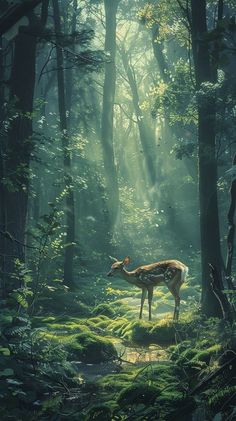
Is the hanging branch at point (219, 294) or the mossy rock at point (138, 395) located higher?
the hanging branch at point (219, 294)

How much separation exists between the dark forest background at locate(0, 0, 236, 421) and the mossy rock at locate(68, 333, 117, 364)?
27mm

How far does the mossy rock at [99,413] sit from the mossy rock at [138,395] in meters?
0.24

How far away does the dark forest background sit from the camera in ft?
19.6

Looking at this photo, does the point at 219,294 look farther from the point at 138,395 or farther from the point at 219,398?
the point at 219,398

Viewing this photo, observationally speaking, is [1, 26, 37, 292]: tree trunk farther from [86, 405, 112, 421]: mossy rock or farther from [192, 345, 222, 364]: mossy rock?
[86, 405, 112, 421]: mossy rock

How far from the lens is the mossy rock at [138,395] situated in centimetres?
596

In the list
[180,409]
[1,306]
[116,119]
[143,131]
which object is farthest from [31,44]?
[116,119]

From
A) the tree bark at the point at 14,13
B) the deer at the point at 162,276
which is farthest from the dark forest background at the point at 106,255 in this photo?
the deer at the point at 162,276

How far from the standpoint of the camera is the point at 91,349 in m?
10.4

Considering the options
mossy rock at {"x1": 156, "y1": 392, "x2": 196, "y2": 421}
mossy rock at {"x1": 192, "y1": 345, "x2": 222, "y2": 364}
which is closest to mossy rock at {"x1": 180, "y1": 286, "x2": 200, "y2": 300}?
mossy rock at {"x1": 192, "y1": 345, "x2": 222, "y2": 364}

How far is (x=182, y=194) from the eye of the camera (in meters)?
39.8

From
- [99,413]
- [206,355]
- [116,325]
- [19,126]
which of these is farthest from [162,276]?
[99,413]

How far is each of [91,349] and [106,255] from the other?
18.9 m

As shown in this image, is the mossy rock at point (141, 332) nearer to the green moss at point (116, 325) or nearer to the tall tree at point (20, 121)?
the green moss at point (116, 325)
